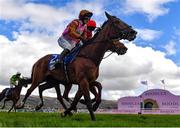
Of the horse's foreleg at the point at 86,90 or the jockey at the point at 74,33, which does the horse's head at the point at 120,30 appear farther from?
the horse's foreleg at the point at 86,90

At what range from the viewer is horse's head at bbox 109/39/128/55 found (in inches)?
461

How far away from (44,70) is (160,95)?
4374 centimetres

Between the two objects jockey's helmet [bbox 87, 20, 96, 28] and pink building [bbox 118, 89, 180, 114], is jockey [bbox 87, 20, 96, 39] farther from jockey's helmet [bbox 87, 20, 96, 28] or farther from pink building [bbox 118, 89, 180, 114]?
pink building [bbox 118, 89, 180, 114]

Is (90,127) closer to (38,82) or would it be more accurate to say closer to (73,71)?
(73,71)

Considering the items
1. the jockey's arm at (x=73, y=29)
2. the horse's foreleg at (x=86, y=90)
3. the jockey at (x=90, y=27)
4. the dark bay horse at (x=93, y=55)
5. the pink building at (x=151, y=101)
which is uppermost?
the pink building at (x=151, y=101)

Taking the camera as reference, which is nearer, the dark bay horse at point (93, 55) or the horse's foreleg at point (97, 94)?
the dark bay horse at point (93, 55)

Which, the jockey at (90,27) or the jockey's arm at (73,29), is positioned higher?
the jockey at (90,27)

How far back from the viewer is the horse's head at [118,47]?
11703 mm

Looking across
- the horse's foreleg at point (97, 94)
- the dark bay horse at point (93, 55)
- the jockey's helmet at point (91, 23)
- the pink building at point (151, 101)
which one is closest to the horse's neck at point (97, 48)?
the dark bay horse at point (93, 55)

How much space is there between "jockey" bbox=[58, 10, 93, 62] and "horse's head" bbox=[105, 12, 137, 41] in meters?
0.92

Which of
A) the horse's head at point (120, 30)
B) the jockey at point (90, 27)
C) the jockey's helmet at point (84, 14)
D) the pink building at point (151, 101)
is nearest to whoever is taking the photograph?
the horse's head at point (120, 30)

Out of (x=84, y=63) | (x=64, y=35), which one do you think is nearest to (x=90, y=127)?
(x=84, y=63)

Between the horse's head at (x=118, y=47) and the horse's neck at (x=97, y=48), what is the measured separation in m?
0.27

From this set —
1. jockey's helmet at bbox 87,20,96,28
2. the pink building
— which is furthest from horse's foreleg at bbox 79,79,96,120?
the pink building
